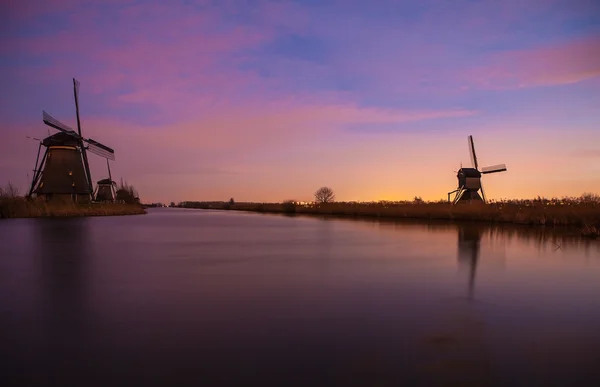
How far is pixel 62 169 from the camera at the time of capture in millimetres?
32812

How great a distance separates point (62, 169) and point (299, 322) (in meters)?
35.1

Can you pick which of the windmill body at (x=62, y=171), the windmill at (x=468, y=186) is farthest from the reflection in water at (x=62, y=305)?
the windmill at (x=468, y=186)

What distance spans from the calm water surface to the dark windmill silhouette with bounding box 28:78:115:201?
26887mm

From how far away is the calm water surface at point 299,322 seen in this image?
3.26 metres

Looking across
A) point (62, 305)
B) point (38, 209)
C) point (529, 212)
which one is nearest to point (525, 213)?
point (529, 212)

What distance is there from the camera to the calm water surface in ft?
10.7

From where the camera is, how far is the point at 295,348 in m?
3.78

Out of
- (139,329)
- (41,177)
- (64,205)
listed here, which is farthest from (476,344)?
(41,177)

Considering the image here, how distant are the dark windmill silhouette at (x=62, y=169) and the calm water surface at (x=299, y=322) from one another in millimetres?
26887

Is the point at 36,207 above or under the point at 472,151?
under

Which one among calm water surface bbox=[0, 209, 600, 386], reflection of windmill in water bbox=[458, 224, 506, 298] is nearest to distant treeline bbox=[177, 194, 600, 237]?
reflection of windmill in water bbox=[458, 224, 506, 298]

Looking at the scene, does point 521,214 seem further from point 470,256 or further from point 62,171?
point 62,171

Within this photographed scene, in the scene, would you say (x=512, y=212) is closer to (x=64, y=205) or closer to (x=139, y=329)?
(x=139, y=329)

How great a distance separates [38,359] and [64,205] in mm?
32268
